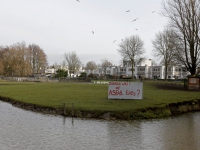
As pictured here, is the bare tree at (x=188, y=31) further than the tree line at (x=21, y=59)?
No

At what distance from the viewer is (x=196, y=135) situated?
14.6m

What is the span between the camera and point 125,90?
25.4m

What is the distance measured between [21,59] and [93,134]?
292 ft

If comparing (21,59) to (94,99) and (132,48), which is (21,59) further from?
(94,99)

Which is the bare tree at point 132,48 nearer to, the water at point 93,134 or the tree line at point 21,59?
the tree line at point 21,59

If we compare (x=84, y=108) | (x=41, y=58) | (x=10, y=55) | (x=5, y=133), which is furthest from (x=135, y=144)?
(x=41, y=58)

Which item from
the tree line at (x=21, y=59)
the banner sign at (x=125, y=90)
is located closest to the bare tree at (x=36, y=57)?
the tree line at (x=21, y=59)

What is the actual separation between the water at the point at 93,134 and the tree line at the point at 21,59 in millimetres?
80855

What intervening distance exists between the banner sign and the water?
267 inches

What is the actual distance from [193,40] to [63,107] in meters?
30.2

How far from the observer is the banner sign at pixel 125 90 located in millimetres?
25188

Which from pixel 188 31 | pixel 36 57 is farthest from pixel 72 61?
pixel 188 31

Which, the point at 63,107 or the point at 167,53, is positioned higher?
the point at 167,53

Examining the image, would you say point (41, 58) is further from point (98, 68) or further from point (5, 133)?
point (5, 133)
